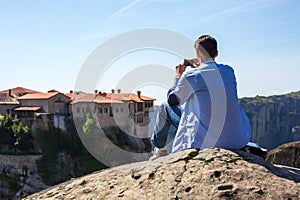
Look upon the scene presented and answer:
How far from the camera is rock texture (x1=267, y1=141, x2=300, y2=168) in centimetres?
684

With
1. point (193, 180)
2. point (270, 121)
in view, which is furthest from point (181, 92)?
point (270, 121)

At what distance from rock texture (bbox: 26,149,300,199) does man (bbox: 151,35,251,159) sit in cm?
47

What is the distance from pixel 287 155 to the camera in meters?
6.96

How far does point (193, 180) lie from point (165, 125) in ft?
6.68

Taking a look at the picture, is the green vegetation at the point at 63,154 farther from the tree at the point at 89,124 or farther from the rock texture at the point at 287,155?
the rock texture at the point at 287,155

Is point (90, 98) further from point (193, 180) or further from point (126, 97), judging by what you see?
point (193, 180)

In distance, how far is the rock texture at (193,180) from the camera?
9.95 ft

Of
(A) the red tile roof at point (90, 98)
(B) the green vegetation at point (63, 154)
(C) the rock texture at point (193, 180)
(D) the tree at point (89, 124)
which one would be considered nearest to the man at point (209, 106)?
(C) the rock texture at point (193, 180)

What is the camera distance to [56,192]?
3729 millimetres

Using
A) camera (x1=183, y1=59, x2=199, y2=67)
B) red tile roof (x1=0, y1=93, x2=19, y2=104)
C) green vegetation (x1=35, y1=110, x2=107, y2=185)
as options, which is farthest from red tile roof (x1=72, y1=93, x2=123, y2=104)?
camera (x1=183, y1=59, x2=199, y2=67)

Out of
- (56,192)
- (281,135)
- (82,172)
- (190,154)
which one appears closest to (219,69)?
(190,154)

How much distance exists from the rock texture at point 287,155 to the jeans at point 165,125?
2.90 metres

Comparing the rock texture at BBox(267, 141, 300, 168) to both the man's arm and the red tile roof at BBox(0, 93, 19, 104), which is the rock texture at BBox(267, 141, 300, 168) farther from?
the red tile roof at BBox(0, 93, 19, 104)

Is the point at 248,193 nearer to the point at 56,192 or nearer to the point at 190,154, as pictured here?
the point at 190,154
